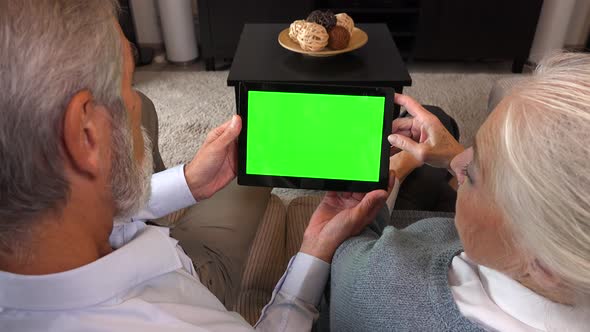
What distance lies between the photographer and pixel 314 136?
37.7 inches

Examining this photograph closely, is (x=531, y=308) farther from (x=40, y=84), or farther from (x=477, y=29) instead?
(x=477, y=29)

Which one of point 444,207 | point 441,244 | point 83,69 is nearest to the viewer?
point 83,69

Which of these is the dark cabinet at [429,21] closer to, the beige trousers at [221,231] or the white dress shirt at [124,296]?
the beige trousers at [221,231]

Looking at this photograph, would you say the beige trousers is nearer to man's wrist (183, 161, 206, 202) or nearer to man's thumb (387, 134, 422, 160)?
man's wrist (183, 161, 206, 202)

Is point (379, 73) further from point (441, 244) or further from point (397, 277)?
point (397, 277)

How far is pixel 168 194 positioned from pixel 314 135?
1.14ft

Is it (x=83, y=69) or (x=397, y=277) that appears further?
(x=397, y=277)

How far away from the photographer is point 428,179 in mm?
Answer: 1214

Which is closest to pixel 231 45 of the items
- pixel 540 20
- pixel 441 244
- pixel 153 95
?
pixel 153 95

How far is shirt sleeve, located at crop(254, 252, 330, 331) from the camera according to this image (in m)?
0.83

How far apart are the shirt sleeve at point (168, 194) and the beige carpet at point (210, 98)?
3.23 ft

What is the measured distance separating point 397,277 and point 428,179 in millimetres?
570

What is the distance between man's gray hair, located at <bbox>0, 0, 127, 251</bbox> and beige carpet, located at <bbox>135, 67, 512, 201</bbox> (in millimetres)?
1500

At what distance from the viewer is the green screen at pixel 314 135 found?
923mm
